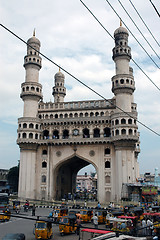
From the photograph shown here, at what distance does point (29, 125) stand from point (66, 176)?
13402 mm

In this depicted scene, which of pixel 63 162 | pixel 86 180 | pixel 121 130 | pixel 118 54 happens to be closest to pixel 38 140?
pixel 63 162

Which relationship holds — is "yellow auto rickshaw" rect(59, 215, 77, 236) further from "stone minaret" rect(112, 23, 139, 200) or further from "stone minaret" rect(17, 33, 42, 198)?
"stone minaret" rect(17, 33, 42, 198)

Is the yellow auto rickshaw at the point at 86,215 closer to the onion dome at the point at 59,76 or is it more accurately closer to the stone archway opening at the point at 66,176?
the stone archway opening at the point at 66,176

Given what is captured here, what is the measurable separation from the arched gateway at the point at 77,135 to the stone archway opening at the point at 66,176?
0.18 metres

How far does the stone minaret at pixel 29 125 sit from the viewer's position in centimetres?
4162

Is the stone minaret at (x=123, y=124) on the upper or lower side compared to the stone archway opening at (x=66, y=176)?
upper

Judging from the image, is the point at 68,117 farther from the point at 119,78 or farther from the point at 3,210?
→ the point at 3,210

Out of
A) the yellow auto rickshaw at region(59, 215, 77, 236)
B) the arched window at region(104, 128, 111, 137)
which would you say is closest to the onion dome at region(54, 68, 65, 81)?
the arched window at region(104, 128, 111, 137)

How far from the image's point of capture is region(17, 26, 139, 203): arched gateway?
1547 inches

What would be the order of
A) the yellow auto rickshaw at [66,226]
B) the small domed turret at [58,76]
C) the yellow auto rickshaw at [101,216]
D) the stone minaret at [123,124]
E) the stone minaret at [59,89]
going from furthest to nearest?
the small domed turret at [58,76] → the stone minaret at [59,89] → the stone minaret at [123,124] → the yellow auto rickshaw at [101,216] → the yellow auto rickshaw at [66,226]

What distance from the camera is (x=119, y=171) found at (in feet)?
125

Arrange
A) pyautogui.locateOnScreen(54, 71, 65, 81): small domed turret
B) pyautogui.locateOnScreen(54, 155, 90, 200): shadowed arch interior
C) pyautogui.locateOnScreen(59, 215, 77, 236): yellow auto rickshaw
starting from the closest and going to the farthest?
pyautogui.locateOnScreen(59, 215, 77, 236): yellow auto rickshaw, pyautogui.locateOnScreen(54, 155, 90, 200): shadowed arch interior, pyautogui.locateOnScreen(54, 71, 65, 81): small domed turret

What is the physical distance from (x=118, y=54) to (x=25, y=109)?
18.6 meters

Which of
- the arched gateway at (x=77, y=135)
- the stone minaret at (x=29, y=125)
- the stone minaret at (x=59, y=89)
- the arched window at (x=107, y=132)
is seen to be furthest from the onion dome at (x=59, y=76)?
the arched window at (x=107, y=132)
